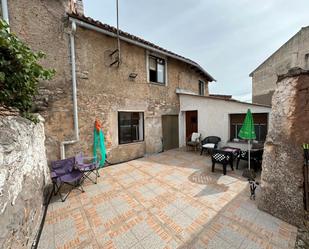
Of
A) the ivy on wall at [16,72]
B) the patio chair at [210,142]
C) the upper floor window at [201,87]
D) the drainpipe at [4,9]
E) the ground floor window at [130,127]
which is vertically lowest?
the patio chair at [210,142]

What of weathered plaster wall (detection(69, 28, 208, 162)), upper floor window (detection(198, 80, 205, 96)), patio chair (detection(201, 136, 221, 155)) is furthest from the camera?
upper floor window (detection(198, 80, 205, 96))

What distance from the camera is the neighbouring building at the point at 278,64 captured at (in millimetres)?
10398

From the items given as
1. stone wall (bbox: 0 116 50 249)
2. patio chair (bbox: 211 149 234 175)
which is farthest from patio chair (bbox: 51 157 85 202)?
patio chair (bbox: 211 149 234 175)

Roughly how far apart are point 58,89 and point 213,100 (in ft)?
23.1

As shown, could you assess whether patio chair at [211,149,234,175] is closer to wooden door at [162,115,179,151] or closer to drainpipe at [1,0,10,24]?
wooden door at [162,115,179,151]

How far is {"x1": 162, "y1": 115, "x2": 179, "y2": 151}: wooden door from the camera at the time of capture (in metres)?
8.19

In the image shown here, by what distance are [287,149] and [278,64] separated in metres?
13.3

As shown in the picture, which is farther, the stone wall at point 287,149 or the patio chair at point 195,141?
the patio chair at point 195,141

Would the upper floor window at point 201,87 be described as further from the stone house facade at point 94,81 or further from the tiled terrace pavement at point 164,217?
the tiled terrace pavement at point 164,217

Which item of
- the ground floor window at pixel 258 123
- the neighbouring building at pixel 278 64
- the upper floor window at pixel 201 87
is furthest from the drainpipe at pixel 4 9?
the neighbouring building at pixel 278 64

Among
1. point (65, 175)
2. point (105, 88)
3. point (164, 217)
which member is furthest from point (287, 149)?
point (105, 88)

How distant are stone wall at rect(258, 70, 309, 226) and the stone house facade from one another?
5232 millimetres

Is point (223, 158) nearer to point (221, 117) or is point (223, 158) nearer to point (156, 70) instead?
point (221, 117)

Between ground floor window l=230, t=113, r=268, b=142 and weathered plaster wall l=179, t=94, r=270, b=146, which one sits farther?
weathered plaster wall l=179, t=94, r=270, b=146
